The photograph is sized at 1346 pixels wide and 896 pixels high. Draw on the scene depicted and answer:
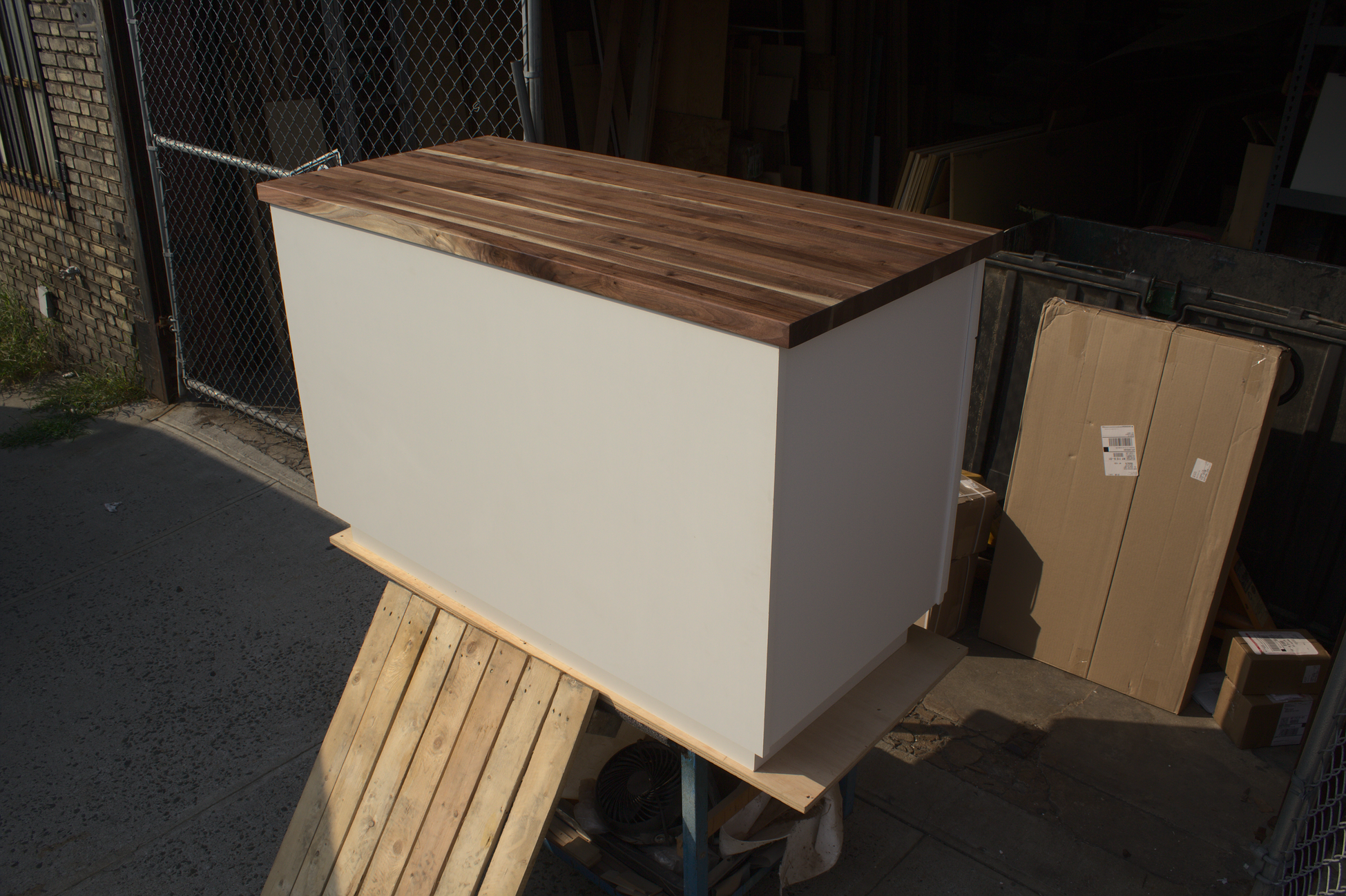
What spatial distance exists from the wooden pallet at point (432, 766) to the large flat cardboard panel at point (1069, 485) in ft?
7.35

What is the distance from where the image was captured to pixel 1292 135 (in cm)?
444

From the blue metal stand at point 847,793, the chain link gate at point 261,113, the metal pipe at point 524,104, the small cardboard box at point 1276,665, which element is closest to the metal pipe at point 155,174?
the chain link gate at point 261,113

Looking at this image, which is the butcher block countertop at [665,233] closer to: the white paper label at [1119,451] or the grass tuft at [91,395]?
the white paper label at [1119,451]

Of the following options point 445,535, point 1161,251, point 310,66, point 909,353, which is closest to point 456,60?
point 310,66

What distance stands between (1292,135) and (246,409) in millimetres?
5417

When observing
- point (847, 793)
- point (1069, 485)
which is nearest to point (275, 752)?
point (847, 793)

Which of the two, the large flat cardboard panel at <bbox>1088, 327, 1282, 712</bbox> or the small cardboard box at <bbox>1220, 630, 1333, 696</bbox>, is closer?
the large flat cardboard panel at <bbox>1088, 327, 1282, 712</bbox>

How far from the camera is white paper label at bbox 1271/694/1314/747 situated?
3.26 meters

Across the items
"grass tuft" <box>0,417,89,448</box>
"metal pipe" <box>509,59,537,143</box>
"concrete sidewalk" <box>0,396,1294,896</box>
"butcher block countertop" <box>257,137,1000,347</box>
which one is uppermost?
"metal pipe" <box>509,59,537,143</box>

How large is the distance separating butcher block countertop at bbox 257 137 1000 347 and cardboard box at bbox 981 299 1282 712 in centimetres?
172

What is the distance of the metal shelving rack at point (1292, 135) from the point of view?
13.8 feet

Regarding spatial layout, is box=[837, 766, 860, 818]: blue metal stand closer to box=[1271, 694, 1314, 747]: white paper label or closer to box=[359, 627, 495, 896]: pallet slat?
box=[359, 627, 495, 896]: pallet slat

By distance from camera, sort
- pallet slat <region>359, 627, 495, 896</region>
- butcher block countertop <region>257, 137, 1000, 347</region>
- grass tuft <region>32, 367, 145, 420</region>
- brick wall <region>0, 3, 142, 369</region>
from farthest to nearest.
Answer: grass tuft <region>32, 367, 145, 420</region> → brick wall <region>0, 3, 142, 369</region> → pallet slat <region>359, 627, 495, 896</region> → butcher block countertop <region>257, 137, 1000, 347</region>

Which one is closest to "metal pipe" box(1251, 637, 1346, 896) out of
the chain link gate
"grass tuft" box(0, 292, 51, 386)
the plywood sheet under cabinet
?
the plywood sheet under cabinet
